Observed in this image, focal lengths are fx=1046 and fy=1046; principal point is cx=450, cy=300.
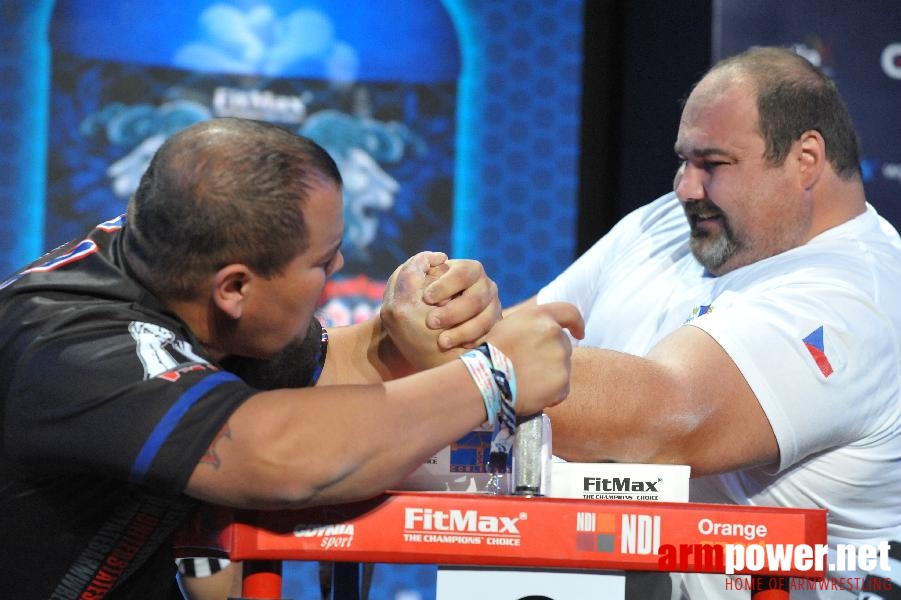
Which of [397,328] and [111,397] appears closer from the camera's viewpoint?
[111,397]

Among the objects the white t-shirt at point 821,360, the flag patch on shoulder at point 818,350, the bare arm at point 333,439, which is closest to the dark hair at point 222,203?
the bare arm at point 333,439

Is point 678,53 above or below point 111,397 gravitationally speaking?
above

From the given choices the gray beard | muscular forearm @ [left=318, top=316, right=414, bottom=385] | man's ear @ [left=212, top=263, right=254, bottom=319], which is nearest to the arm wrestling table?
man's ear @ [left=212, top=263, right=254, bottom=319]

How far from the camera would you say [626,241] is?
98.2 inches

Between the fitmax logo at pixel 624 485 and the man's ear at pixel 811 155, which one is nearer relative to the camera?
the fitmax logo at pixel 624 485

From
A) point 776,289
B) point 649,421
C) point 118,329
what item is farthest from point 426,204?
point 118,329

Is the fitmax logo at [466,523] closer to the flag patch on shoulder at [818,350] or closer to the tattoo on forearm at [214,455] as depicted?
the tattoo on forearm at [214,455]

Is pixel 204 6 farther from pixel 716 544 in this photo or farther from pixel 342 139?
pixel 716 544

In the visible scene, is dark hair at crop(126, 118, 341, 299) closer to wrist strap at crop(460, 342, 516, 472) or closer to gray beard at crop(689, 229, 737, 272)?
wrist strap at crop(460, 342, 516, 472)

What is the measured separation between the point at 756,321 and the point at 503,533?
32.6 inches

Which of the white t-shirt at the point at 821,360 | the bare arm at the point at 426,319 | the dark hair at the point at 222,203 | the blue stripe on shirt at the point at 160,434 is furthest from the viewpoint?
the white t-shirt at the point at 821,360

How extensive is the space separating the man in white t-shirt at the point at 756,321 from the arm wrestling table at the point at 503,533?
0.48 m

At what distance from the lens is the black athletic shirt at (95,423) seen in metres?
1.07

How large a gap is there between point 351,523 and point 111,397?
0.28 metres
